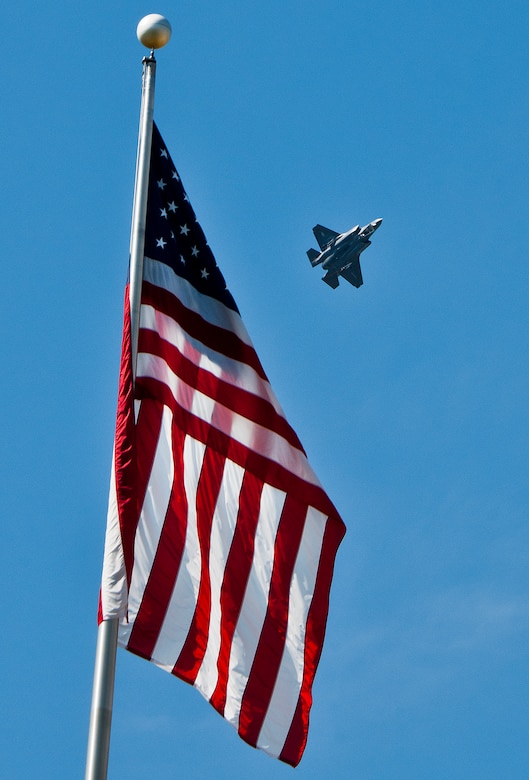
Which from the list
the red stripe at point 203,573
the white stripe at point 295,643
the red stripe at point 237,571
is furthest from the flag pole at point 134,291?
the white stripe at point 295,643

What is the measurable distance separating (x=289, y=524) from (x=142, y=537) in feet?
7.19

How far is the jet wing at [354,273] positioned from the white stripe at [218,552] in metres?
56.5

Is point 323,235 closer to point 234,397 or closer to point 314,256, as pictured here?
point 314,256

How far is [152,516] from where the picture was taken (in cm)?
1500

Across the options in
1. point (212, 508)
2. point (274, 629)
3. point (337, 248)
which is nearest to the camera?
point (274, 629)

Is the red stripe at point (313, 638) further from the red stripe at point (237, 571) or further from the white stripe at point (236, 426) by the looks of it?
the red stripe at point (237, 571)

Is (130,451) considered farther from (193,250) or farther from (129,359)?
(193,250)

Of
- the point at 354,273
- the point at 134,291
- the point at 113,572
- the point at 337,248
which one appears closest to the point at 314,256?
the point at 337,248

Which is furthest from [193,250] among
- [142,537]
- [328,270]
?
[328,270]

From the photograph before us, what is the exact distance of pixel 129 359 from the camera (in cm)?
1436

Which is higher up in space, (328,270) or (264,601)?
(328,270)

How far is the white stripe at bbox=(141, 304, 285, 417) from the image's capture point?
52.5 feet

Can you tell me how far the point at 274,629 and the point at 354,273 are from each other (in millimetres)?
58083

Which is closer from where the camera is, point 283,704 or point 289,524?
point 283,704
